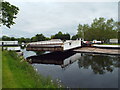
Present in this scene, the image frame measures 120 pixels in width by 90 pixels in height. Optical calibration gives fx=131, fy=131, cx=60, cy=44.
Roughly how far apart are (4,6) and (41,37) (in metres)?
50.8

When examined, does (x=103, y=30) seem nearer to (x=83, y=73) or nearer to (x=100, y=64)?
(x=100, y=64)

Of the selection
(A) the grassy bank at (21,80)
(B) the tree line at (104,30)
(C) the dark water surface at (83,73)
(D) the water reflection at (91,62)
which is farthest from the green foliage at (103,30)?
(A) the grassy bank at (21,80)

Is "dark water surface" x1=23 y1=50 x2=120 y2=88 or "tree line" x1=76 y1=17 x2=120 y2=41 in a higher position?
"tree line" x1=76 y1=17 x2=120 y2=41

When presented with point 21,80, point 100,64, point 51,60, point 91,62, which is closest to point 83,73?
point 100,64

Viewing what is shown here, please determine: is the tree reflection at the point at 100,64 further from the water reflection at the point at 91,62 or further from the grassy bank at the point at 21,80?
the grassy bank at the point at 21,80

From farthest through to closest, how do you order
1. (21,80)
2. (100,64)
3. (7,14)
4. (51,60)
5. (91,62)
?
(51,60), (91,62), (100,64), (7,14), (21,80)

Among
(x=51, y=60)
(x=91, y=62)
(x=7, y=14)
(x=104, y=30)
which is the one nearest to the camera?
(x=7, y=14)

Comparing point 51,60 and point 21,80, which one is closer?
point 21,80

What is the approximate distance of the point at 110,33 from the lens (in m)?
51.2

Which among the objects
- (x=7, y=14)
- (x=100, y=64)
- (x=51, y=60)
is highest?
(x=7, y=14)

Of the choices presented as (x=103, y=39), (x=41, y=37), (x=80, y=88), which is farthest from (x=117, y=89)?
(x=41, y=37)

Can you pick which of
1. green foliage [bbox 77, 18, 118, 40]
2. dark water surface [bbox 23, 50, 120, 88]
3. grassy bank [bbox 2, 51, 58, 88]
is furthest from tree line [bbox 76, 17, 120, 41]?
grassy bank [bbox 2, 51, 58, 88]

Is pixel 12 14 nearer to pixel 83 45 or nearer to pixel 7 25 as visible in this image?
pixel 7 25

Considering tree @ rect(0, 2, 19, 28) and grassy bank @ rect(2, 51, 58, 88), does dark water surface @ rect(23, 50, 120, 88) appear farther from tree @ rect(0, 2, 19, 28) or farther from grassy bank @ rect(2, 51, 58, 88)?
tree @ rect(0, 2, 19, 28)
